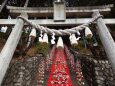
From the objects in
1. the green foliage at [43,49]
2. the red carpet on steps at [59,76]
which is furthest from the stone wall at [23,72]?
the red carpet on steps at [59,76]

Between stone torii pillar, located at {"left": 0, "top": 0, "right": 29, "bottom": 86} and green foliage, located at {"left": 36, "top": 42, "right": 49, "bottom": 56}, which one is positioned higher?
green foliage, located at {"left": 36, "top": 42, "right": 49, "bottom": 56}

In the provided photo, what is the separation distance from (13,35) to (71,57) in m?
4.37

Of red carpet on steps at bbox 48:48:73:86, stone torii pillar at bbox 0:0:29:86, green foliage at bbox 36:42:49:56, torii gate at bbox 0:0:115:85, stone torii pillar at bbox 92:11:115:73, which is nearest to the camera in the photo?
stone torii pillar at bbox 0:0:29:86

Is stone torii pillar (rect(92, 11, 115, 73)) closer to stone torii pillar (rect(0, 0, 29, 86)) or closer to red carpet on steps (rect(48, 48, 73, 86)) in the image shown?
red carpet on steps (rect(48, 48, 73, 86))

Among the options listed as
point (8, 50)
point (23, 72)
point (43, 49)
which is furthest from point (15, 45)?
point (43, 49)

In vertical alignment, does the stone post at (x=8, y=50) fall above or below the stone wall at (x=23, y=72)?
below

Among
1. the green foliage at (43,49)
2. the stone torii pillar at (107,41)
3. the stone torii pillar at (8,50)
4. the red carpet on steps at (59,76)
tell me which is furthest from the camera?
the green foliage at (43,49)

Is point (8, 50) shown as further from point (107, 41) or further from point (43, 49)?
point (43, 49)

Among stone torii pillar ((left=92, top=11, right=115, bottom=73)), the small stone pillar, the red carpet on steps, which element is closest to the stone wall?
the red carpet on steps

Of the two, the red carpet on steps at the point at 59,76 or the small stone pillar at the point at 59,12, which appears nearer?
the red carpet on steps at the point at 59,76

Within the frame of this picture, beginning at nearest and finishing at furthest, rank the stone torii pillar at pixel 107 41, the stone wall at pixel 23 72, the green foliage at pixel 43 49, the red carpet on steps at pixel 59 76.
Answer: the stone torii pillar at pixel 107 41 → the red carpet on steps at pixel 59 76 → the stone wall at pixel 23 72 → the green foliage at pixel 43 49

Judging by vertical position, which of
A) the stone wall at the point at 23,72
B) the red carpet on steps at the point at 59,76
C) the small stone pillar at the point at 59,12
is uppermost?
the small stone pillar at the point at 59,12

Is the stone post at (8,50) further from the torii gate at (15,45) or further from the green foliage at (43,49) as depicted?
the green foliage at (43,49)

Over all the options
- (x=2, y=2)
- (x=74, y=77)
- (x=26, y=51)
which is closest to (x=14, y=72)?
(x=26, y=51)
